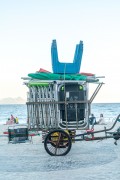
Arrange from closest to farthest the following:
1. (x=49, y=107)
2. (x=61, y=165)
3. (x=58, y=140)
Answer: (x=61, y=165)
(x=58, y=140)
(x=49, y=107)

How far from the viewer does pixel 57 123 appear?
11883mm

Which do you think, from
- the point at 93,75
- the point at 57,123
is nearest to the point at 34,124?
the point at 57,123

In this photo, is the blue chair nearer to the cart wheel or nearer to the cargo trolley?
the cargo trolley

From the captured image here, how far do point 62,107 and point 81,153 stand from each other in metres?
2.03

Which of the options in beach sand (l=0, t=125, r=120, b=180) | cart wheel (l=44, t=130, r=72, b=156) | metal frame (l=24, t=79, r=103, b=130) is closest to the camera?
beach sand (l=0, t=125, r=120, b=180)

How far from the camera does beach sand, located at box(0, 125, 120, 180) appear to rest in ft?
28.8

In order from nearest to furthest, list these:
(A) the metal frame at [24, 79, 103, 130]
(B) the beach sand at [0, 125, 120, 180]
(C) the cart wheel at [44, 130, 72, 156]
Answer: (B) the beach sand at [0, 125, 120, 180], (C) the cart wheel at [44, 130, 72, 156], (A) the metal frame at [24, 79, 103, 130]

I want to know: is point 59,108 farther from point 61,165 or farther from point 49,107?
point 61,165

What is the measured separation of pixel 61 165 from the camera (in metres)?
10.2

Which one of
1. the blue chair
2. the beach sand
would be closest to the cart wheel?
the beach sand

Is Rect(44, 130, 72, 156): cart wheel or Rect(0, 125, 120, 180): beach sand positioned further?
Rect(44, 130, 72, 156): cart wheel

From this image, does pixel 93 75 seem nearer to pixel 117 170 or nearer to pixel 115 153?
pixel 115 153

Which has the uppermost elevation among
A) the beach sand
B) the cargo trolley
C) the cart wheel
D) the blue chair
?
the blue chair

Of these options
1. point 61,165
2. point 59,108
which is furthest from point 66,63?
point 61,165
